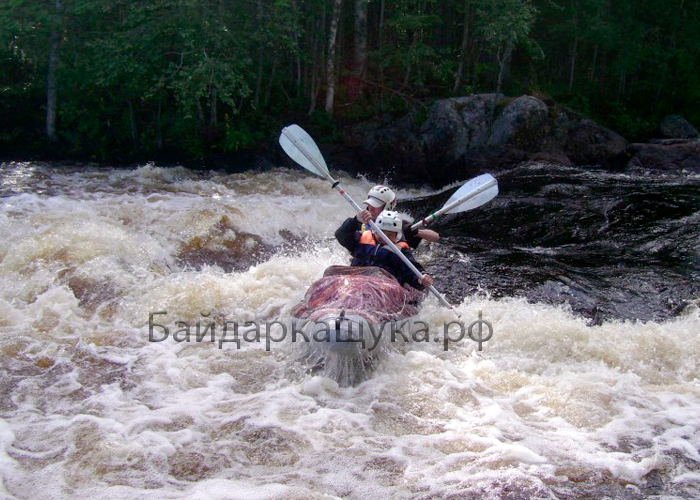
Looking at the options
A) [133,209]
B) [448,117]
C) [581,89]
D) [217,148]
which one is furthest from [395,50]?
[133,209]

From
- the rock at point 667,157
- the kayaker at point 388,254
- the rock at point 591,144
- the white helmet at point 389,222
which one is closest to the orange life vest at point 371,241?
the kayaker at point 388,254

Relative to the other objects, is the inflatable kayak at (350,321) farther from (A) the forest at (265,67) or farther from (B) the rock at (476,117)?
(B) the rock at (476,117)

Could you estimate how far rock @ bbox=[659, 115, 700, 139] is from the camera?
14352 millimetres

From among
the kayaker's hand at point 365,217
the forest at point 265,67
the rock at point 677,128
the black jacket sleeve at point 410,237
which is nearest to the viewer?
the kayaker's hand at point 365,217

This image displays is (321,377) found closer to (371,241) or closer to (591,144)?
(371,241)

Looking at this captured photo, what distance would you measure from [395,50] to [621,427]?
11248 millimetres

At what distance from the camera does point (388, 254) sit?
227 inches

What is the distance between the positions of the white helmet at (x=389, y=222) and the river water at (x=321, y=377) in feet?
2.73

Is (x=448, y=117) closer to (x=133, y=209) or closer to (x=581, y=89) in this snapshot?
(x=581, y=89)

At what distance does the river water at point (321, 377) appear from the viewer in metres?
3.54

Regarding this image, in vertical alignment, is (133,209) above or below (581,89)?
below

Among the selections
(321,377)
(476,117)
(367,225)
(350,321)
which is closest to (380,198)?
(367,225)

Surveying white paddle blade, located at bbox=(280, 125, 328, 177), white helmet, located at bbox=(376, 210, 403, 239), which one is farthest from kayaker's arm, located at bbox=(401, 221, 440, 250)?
white paddle blade, located at bbox=(280, 125, 328, 177)

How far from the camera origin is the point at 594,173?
38.9ft
